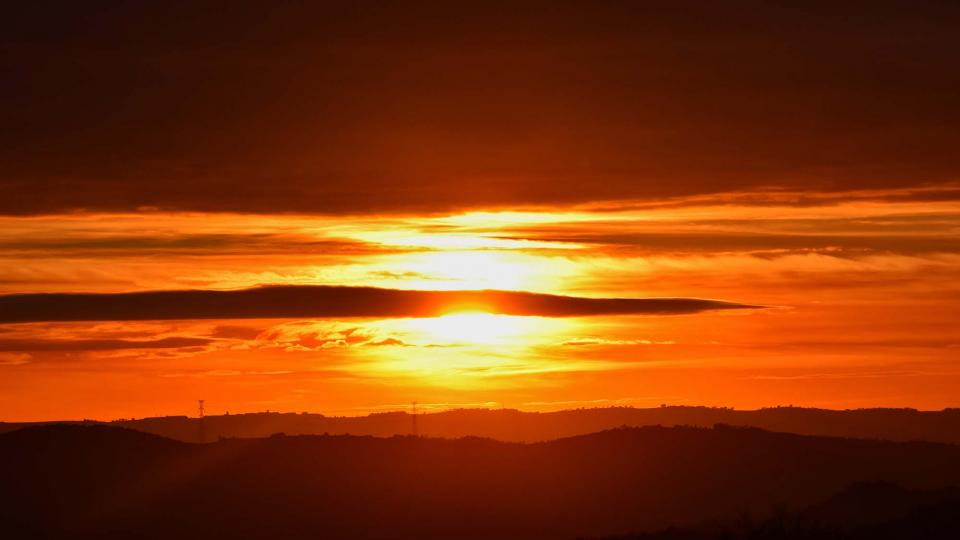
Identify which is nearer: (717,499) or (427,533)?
(427,533)

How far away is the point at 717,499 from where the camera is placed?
449ft

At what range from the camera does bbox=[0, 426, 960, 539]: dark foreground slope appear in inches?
5059

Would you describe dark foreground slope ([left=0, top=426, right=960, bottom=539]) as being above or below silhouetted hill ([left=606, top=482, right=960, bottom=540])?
above

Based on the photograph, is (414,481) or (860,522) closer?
(860,522)

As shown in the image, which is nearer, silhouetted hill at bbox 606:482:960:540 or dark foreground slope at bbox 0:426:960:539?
silhouetted hill at bbox 606:482:960:540

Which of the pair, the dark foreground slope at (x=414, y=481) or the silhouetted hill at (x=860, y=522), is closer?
the silhouetted hill at (x=860, y=522)

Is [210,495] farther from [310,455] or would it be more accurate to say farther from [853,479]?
[853,479]

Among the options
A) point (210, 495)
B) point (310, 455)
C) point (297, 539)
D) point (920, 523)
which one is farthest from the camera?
point (310, 455)

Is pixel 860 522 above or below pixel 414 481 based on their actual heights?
below

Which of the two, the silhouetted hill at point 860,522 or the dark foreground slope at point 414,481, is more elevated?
the dark foreground slope at point 414,481

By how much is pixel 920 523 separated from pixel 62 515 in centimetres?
7444

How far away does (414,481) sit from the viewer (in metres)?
138

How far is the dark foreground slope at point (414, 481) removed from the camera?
128 meters

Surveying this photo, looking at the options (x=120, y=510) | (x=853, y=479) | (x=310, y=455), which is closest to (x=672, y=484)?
(x=853, y=479)
